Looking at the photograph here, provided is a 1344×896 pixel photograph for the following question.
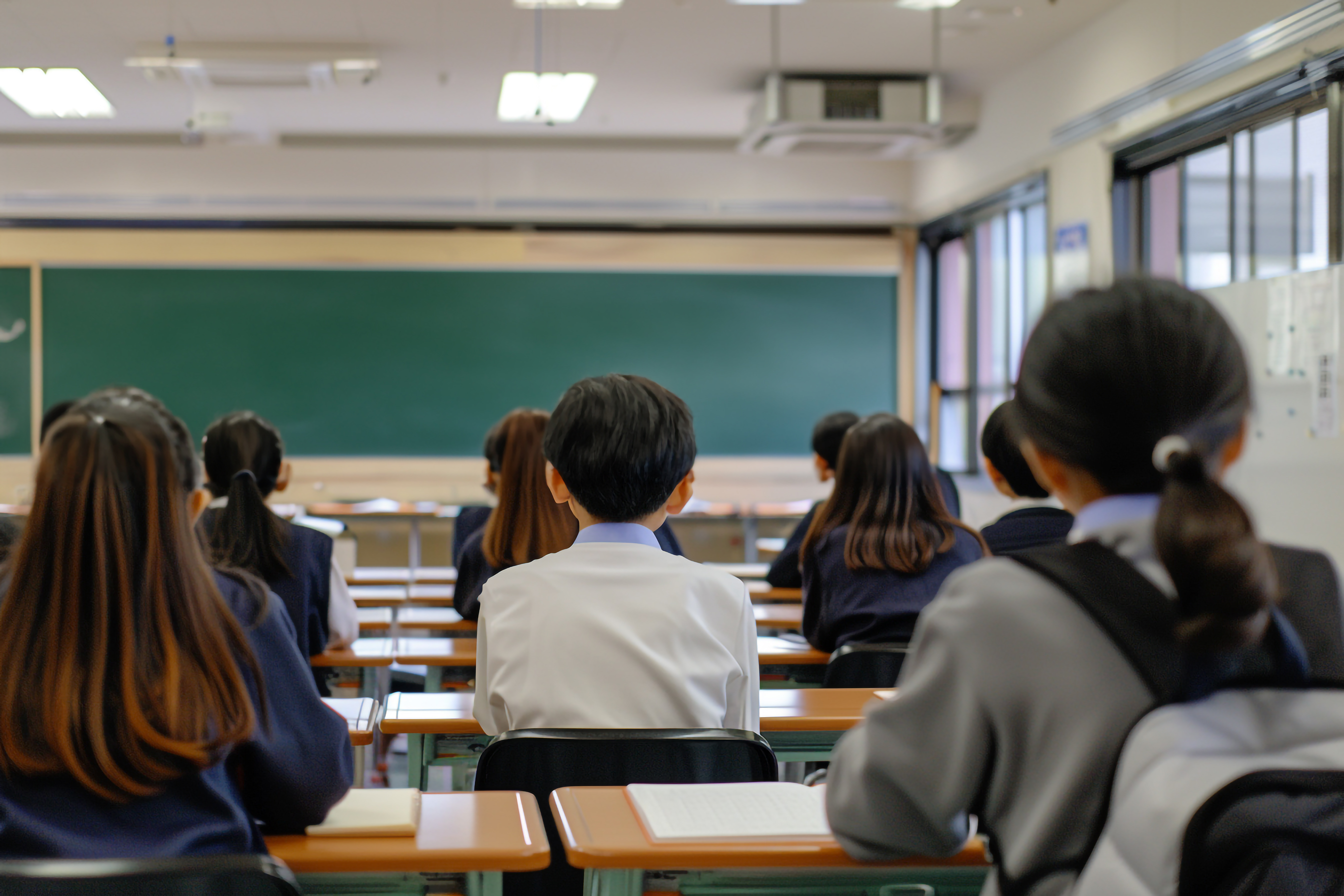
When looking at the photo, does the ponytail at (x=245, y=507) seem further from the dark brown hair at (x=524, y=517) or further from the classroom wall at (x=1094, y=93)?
the classroom wall at (x=1094, y=93)

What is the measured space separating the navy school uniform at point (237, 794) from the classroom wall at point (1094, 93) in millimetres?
3886

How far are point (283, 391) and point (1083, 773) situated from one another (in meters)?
7.04

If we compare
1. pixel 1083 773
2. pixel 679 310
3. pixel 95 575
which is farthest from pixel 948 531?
pixel 679 310

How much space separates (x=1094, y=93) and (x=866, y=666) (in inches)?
147

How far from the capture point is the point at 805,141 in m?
5.93

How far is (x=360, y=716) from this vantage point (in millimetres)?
1979

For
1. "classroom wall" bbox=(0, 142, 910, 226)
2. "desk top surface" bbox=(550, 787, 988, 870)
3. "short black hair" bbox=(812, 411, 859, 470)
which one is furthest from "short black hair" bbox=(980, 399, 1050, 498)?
"classroom wall" bbox=(0, 142, 910, 226)

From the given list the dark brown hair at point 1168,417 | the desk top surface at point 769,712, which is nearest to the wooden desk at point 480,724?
the desk top surface at point 769,712

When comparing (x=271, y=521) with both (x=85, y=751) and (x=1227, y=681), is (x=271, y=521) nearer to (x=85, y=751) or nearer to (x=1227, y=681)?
(x=85, y=751)

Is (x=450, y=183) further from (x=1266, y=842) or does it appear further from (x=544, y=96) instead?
→ (x=1266, y=842)

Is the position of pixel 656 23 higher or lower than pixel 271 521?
higher

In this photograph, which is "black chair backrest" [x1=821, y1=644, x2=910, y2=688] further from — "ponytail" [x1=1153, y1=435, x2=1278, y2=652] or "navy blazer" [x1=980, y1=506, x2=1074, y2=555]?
"ponytail" [x1=1153, y1=435, x2=1278, y2=652]

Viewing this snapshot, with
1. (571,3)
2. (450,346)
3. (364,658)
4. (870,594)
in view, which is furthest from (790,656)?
(450,346)

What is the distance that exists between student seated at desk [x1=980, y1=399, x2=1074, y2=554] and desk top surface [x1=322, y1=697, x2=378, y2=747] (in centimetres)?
149
